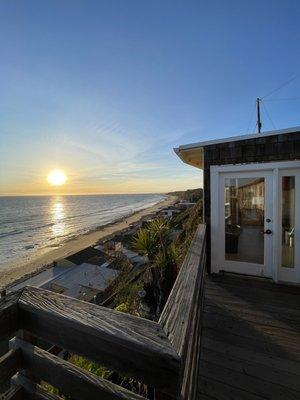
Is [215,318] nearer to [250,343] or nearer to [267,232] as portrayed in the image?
[250,343]

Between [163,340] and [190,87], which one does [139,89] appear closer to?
[190,87]

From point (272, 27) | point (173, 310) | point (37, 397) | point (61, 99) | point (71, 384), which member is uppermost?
point (272, 27)

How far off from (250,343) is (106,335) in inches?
108

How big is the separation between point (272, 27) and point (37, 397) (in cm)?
761

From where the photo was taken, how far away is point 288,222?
4.56 m

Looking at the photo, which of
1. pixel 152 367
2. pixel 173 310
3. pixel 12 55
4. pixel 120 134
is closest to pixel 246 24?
pixel 12 55

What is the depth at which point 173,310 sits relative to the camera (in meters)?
1.33

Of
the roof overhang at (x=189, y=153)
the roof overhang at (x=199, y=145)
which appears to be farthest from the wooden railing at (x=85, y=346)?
the roof overhang at (x=189, y=153)

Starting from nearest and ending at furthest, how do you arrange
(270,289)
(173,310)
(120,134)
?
(173,310), (270,289), (120,134)

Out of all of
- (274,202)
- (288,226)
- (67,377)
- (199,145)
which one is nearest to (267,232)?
(288,226)

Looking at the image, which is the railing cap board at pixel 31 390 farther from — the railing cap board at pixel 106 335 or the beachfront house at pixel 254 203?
the beachfront house at pixel 254 203

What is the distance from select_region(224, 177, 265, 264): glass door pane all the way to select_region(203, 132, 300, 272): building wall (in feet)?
1.30

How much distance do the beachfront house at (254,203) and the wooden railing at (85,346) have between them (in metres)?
4.02

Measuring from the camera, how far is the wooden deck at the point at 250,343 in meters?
2.22
